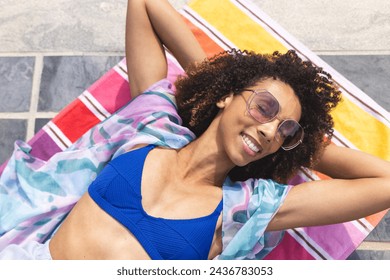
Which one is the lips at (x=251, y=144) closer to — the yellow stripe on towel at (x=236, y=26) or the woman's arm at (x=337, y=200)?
the woman's arm at (x=337, y=200)

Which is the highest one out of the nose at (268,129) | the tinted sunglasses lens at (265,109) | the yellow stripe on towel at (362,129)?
the tinted sunglasses lens at (265,109)

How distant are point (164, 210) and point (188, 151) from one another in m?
0.31

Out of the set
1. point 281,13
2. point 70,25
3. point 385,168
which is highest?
point 281,13

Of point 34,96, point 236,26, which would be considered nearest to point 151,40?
point 236,26

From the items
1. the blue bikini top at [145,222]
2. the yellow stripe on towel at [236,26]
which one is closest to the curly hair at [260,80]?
the blue bikini top at [145,222]

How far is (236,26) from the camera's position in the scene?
298 cm

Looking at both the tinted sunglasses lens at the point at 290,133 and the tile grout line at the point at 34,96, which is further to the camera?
the tile grout line at the point at 34,96

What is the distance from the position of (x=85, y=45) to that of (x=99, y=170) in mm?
1011

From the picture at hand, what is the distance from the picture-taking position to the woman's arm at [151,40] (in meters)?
2.53

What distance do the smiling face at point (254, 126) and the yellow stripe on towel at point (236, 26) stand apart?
30.7 inches

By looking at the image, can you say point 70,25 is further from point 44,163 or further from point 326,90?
point 326,90

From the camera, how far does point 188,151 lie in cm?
240

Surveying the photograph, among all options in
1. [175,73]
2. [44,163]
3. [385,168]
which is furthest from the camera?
[175,73]
